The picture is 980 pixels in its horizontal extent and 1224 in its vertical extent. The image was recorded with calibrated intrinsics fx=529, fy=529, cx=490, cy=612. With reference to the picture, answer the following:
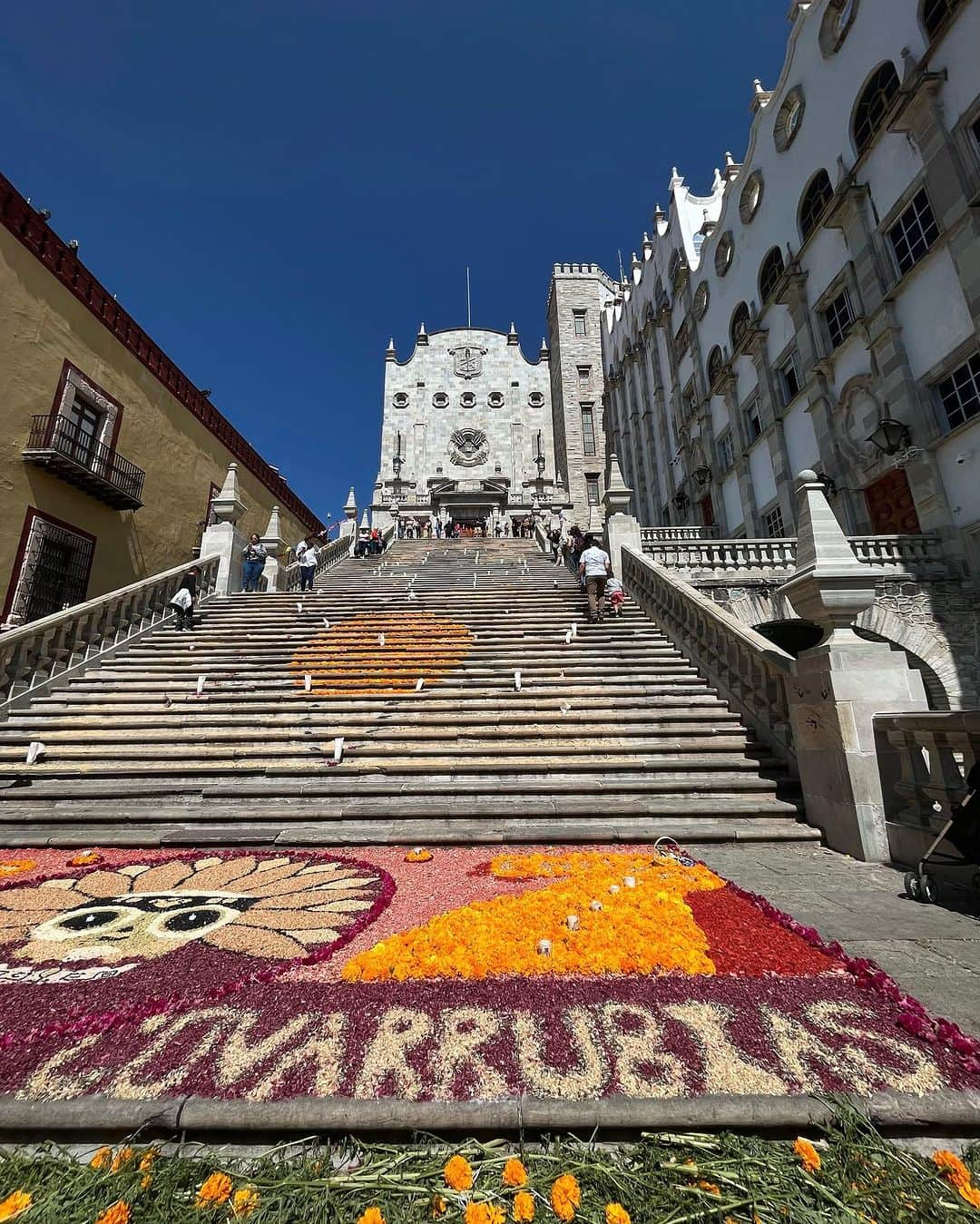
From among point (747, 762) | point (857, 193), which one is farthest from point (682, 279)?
point (747, 762)

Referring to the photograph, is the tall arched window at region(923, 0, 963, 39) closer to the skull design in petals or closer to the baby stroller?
the baby stroller

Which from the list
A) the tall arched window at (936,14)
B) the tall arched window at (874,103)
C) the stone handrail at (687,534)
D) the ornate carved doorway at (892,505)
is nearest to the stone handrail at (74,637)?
the stone handrail at (687,534)

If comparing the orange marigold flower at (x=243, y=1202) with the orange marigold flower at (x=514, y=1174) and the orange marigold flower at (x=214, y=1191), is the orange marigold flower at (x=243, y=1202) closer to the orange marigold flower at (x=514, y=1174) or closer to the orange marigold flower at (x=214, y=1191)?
the orange marigold flower at (x=214, y=1191)

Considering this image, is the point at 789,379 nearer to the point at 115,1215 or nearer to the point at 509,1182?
the point at 509,1182

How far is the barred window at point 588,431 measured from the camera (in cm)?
4391

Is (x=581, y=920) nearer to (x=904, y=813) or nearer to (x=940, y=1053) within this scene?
(x=940, y=1053)

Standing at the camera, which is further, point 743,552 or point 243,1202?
point 743,552

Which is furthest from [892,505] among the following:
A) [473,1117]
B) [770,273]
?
[473,1117]

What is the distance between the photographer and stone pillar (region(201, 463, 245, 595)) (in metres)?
14.6

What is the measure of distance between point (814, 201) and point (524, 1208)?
23.6 m

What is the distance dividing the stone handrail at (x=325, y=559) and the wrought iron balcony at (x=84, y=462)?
15.2 ft

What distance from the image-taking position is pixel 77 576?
13.9 meters

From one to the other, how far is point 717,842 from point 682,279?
92.6 ft

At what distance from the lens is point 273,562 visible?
1627cm
